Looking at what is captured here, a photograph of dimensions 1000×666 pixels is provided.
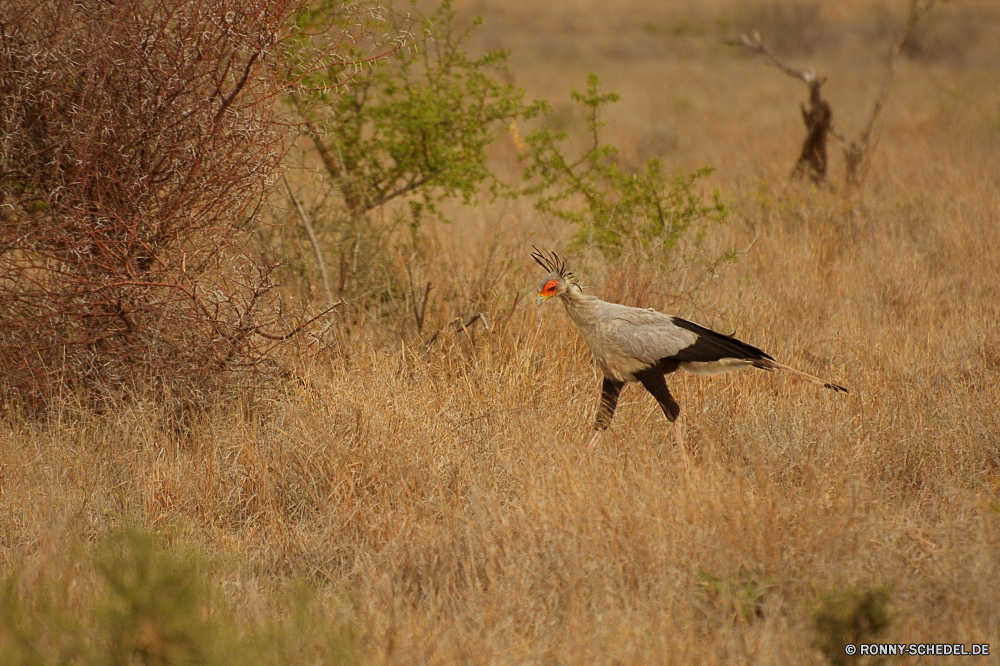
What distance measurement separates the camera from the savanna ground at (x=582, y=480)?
2895mm

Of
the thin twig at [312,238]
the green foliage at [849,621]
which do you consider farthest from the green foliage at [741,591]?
the thin twig at [312,238]

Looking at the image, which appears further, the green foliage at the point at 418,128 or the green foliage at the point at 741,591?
the green foliage at the point at 418,128

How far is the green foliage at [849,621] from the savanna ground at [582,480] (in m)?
0.05

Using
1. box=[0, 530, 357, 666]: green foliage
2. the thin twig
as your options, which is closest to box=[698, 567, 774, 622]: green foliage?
box=[0, 530, 357, 666]: green foliage

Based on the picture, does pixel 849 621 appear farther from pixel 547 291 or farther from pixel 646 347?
pixel 547 291

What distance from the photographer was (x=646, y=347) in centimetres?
389

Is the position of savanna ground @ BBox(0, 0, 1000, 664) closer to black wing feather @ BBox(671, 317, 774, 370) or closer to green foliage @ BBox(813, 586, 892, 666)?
green foliage @ BBox(813, 586, 892, 666)

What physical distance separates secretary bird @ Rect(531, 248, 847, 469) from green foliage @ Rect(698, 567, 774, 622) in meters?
0.81

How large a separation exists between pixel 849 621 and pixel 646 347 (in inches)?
63.0

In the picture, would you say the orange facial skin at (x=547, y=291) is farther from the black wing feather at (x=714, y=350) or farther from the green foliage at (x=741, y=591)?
the green foliage at (x=741, y=591)

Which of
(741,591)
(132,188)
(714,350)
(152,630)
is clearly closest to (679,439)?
(714,350)

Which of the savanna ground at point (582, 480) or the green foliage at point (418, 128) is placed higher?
the green foliage at point (418, 128)

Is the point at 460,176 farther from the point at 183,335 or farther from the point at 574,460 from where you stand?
the point at 574,460

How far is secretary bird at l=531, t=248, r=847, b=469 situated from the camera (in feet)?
12.7
